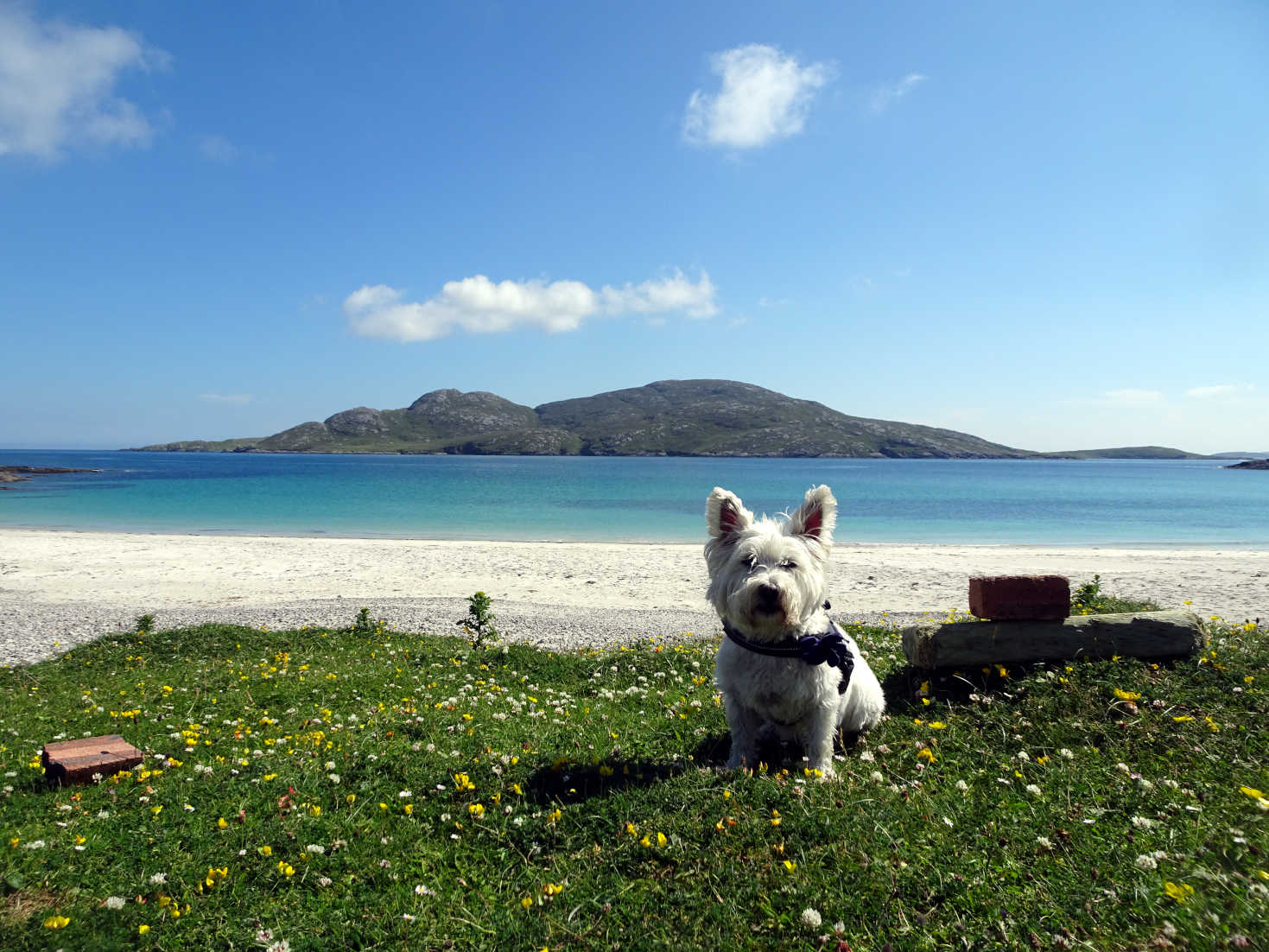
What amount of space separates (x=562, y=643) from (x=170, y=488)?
3940 inches

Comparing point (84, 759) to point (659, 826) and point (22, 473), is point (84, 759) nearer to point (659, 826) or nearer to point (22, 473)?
point (659, 826)

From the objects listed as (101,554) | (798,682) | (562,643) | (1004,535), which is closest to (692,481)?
(1004,535)

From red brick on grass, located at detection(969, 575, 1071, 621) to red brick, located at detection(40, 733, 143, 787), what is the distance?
10695 millimetres

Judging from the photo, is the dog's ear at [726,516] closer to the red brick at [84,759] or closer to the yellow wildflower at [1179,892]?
the yellow wildflower at [1179,892]

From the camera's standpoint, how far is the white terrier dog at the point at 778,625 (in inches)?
251

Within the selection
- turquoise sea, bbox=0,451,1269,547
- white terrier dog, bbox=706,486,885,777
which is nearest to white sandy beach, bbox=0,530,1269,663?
turquoise sea, bbox=0,451,1269,547

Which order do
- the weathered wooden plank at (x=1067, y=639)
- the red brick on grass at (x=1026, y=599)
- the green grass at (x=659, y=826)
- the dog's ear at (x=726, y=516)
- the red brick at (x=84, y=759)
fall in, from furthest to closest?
1. the red brick on grass at (x=1026, y=599)
2. the weathered wooden plank at (x=1067, y=639)
3. the red brick at (x=84, y=759)
4. the dog's ear at (x=726, y=516)
5. the green grass at (x=659, y=826)

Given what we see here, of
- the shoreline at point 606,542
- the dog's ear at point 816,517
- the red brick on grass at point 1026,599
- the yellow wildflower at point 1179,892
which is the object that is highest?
the dog's ear at point 816,517

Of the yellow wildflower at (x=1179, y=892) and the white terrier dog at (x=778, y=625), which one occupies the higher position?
the white terrier dog at (x=778, y=625)

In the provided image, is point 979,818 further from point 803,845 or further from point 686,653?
point 686,653

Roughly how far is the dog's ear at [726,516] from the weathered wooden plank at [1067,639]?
424 cm

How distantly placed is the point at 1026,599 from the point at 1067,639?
0.69 metres

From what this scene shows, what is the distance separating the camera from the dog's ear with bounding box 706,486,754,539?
672 centimetres

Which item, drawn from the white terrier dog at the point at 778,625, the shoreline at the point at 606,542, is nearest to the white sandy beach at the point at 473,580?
the shoreline at the point at 606,542
